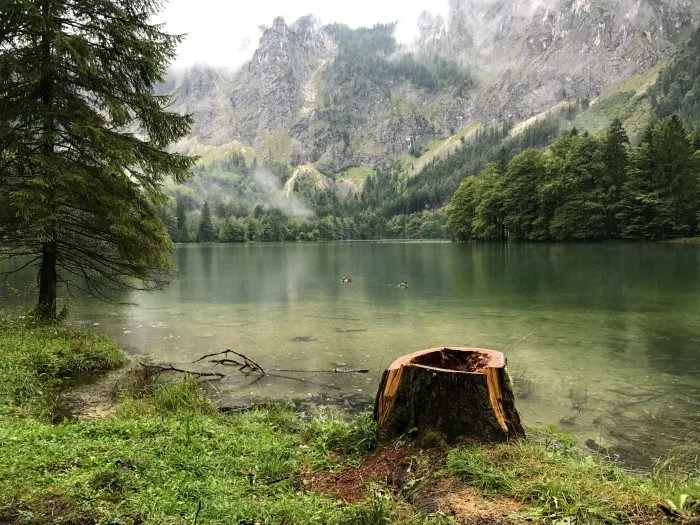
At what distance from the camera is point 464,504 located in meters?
4.18

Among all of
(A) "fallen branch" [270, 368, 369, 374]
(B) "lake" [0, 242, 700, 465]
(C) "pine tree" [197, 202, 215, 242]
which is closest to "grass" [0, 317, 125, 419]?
(B) "lake" [0, 242, 700, 465]

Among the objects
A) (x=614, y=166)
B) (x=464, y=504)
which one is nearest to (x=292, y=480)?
(x=464, y=504)

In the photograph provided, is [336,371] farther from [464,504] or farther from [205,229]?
[205,229]

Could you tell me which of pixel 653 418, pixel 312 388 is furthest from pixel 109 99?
pixel 653 418

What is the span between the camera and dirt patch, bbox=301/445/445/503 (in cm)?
492

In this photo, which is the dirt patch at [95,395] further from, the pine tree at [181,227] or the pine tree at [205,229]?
the pine tree at [205,229]

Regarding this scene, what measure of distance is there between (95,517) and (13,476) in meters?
1.24

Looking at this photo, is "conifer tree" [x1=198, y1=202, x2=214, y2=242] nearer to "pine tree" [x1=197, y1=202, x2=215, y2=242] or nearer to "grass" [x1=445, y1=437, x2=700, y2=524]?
"pine tree" [x1=197, y1=202, x2=215, y2=242]

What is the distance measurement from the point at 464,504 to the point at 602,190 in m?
90.9

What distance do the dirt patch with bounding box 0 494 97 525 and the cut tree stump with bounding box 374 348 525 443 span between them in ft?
11.7

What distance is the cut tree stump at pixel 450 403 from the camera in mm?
5668

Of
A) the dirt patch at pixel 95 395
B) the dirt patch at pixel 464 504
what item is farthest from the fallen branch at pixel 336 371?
the dirt patch at pixel 464 504

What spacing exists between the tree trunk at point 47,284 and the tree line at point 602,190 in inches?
3326

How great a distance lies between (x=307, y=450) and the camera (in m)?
6.34
